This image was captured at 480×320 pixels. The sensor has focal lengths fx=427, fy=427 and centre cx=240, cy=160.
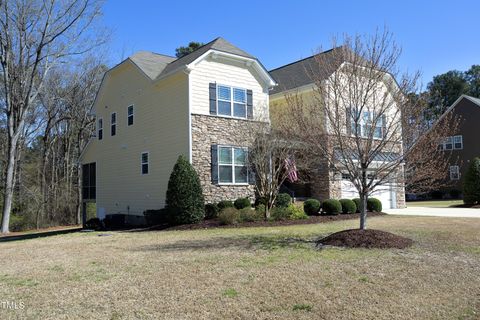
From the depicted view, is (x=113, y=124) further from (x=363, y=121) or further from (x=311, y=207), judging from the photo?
(x=363, y=121)

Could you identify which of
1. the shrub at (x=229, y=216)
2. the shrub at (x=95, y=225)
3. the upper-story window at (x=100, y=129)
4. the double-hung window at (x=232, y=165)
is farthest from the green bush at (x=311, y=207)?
the upper-story window at (x=100, y=129)

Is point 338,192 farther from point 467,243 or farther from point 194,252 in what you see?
point 194,252

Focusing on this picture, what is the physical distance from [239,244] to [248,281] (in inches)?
153

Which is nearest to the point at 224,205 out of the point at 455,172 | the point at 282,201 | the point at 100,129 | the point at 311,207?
the point at 282,201

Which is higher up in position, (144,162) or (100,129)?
(100,129)

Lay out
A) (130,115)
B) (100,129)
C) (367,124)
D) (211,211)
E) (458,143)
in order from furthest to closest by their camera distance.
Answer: (458,143) → (100,129) → (130,115) → (211,211) → (367,124)

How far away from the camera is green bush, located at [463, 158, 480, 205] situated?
2327 cm

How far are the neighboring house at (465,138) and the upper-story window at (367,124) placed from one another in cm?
2937

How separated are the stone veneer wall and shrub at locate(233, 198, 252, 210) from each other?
79 cm

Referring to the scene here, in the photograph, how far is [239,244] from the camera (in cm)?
1034

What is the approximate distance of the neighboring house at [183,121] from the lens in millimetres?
17406

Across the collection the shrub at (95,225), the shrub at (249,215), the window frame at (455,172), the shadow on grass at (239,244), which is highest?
the window frame at (455,172)

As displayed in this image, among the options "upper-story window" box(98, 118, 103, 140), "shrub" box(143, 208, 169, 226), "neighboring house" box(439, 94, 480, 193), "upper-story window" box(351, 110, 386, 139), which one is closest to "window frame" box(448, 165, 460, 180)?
"neighboring house" box(439, 94, 480, 193)

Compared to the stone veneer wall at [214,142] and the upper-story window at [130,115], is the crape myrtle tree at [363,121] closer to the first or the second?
the stone veneer wall at [214,142]
